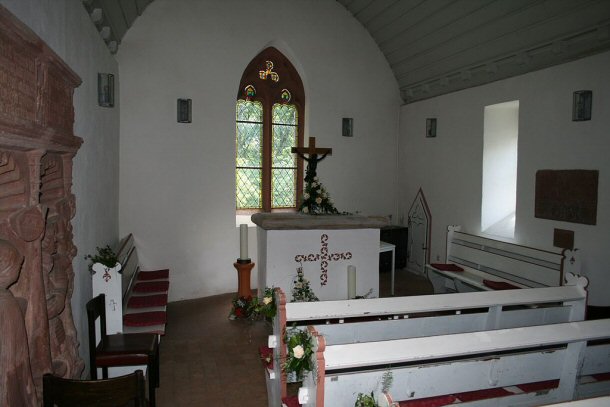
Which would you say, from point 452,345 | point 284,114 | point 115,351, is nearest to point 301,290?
point 115,351

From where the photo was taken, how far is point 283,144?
7.84 meters

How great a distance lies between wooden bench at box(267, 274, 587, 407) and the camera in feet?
10.3

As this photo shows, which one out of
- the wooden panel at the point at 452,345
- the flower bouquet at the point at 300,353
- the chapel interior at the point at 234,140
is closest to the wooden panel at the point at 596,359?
the wooden panel at the point at 452,345

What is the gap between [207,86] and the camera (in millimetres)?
6691

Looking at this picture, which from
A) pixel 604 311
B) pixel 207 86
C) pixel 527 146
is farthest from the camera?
pixel 207 86

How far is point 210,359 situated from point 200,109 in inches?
145

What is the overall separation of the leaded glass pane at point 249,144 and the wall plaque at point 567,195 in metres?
4.22

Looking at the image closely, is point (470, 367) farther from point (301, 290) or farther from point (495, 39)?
point (495, 39)

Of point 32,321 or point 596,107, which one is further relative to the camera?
point 596,107

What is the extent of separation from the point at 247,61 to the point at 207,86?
0.76m

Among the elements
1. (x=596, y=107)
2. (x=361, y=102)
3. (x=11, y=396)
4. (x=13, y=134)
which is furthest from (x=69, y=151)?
(x=361, y=102)

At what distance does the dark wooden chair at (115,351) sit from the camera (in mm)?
3338

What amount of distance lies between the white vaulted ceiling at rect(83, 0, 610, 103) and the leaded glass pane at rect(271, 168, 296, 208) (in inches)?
105

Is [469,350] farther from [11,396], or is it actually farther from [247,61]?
[247,61]
